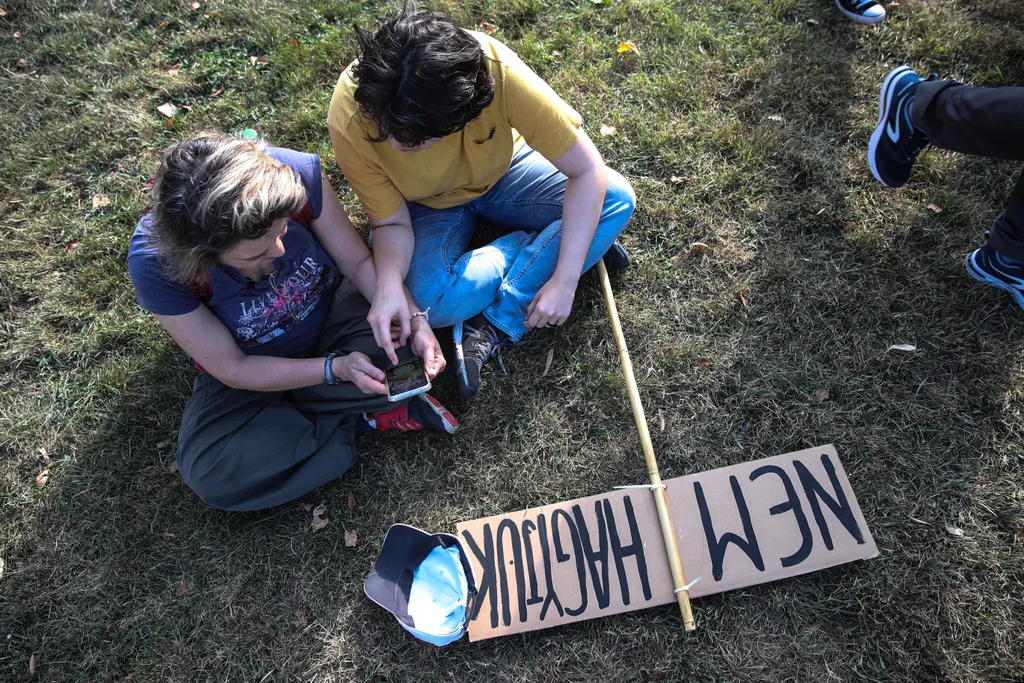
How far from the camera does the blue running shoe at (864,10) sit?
360 cm

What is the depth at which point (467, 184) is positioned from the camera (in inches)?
114

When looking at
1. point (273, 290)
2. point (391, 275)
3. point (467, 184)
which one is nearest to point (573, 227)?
point (467, 184)

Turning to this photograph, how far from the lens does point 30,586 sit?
283 centimetres

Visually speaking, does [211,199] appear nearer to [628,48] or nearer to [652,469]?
[652,469]

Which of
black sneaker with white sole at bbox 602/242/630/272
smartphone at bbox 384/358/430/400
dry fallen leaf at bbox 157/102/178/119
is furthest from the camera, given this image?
dry fallen leaf at bbox 157/102/178/119

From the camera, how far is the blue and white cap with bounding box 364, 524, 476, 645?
8.29 ft

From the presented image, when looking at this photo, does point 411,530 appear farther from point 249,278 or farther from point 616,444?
point 249,278

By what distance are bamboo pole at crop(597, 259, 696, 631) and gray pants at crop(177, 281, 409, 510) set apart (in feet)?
3.23

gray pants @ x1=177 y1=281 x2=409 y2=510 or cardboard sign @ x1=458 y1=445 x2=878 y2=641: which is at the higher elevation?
gray pants @ x1=177 y1=281 x2=409 y2=510

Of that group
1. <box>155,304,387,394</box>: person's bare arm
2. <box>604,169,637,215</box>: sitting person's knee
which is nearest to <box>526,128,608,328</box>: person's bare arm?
<box>604,169,637,215</box>: sitting person's knee

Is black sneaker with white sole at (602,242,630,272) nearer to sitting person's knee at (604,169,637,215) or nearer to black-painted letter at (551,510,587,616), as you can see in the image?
sitting person's knee at (604,169,637,215)

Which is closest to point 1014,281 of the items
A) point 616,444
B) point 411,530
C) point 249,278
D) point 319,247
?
point 616,444

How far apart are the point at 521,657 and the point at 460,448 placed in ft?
3.00

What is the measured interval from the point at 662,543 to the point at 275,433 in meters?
1.69
